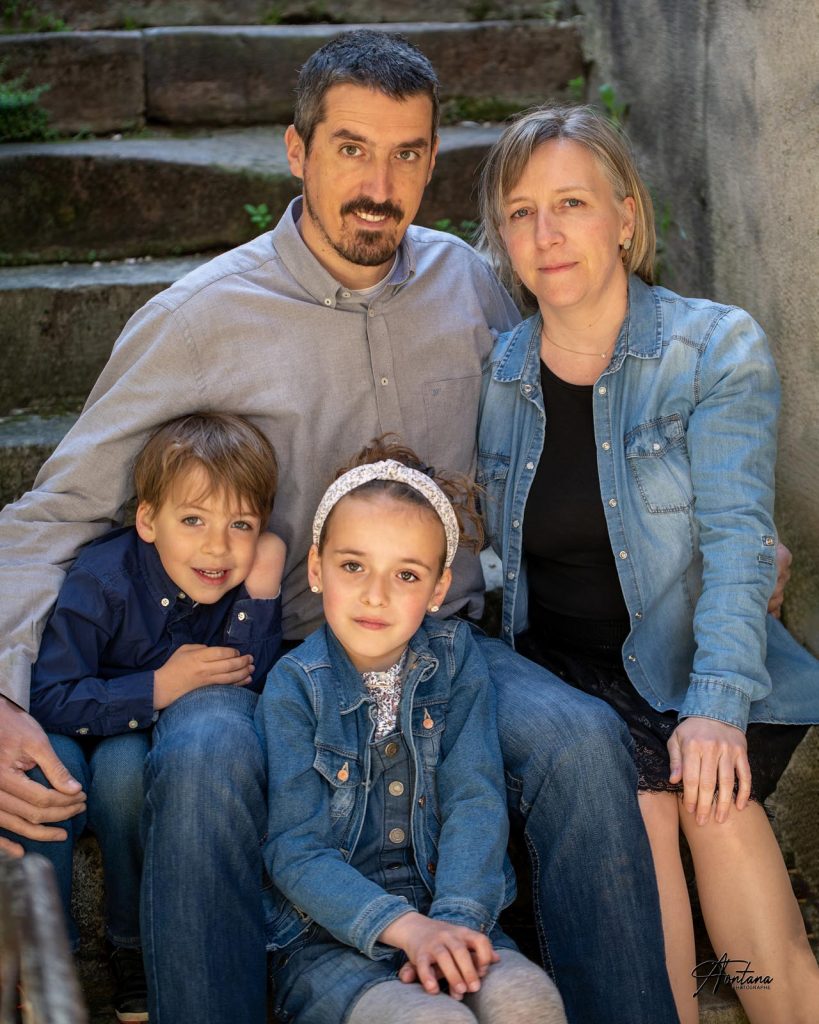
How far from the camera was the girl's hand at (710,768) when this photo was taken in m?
2.10

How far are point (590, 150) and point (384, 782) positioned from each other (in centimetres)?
126

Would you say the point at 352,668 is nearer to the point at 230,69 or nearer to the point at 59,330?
the point at 59,330

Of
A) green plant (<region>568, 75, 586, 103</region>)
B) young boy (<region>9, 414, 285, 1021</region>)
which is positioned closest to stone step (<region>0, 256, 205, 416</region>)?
young boy (<region>9, 414, 285, 1021</region>)

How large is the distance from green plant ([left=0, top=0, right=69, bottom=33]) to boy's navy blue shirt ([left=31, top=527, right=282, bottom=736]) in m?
2.33

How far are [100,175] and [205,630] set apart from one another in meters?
1.74


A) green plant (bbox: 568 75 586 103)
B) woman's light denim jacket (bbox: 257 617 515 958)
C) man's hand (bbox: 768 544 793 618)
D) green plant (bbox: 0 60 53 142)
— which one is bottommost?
woman's light denim jacket (bbox: 257 617 515 958)

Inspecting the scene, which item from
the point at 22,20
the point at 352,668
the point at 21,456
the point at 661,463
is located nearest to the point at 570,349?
the point at 661,463

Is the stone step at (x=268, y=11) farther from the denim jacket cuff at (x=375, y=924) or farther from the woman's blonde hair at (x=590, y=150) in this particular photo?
the denim jacket cuff at (x=375, y=924)

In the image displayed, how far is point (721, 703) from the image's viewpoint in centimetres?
215

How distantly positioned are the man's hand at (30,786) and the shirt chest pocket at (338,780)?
16.4 inches

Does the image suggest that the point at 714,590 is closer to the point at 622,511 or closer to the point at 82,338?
the point at 622,511

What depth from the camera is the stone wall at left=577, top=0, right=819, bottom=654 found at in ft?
8.48

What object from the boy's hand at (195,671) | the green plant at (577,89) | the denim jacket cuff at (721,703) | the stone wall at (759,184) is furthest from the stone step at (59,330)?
the denim jacket cuff at (721,703)

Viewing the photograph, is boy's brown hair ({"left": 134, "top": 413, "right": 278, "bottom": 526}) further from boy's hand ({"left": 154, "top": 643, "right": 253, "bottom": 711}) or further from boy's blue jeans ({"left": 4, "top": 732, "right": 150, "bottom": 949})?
boy's blue jeans ({"left": 4, "top": 732, "right": 150, "bottom": 949})
